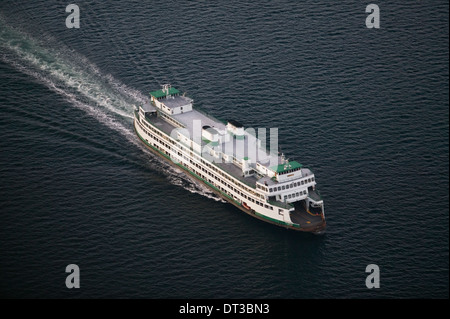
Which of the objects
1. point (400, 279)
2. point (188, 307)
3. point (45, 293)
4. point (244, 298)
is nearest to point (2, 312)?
point (45, 293)

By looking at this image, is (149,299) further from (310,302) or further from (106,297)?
(310,302)

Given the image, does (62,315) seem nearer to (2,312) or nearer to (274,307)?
(2,312)

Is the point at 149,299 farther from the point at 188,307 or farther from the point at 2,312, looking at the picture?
the point at 2,312

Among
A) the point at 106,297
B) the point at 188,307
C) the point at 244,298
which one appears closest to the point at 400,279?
the point at 244,298

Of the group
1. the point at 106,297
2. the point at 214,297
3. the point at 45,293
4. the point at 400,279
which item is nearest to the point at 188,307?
the point at 214,297

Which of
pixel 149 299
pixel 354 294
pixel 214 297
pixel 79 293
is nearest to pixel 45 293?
pixel 79 293
